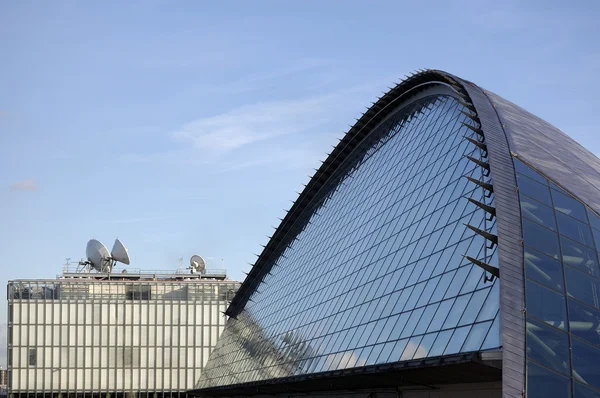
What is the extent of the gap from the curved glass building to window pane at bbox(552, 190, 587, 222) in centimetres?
7

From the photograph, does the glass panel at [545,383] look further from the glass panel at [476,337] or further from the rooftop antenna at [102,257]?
the rooftop antenna at [102,257]

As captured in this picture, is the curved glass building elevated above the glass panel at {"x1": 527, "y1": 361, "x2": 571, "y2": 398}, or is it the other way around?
the curved glass building

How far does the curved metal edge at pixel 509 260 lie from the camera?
23312 millimetres

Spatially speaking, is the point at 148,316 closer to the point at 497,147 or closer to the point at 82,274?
the point at 82,274

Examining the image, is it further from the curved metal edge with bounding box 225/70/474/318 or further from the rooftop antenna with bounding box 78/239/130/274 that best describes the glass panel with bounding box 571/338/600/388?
the rooftop antenna with bounding box 78/239/130/274

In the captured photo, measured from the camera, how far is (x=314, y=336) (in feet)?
159

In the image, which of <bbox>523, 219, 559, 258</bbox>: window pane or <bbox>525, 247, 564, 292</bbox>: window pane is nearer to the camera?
<bbox>525, 247, 564, 292</bbox>: window pane

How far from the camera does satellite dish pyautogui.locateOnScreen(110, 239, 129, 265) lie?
135m

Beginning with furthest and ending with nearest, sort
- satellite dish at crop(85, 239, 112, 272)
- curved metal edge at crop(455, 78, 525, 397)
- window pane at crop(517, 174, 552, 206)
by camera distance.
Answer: satellite dish at crop(85, 239, 112, 272)
window pane at crop(517, 174, 552, 206)
curved metal edge at crop(455, 78, 525, 397)

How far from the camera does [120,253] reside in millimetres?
135375

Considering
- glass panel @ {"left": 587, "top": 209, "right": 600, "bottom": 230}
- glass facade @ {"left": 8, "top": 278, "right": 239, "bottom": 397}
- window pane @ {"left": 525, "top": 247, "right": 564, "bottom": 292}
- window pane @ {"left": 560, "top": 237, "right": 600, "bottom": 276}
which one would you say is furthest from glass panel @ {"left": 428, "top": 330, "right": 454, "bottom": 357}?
glass facade @ {"left": 8, "top": 278, "right": 239, "bottom": 397}

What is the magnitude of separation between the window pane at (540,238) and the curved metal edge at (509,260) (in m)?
0.25

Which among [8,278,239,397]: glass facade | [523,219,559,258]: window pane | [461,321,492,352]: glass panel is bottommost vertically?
[461,321,492,352]: glass panel

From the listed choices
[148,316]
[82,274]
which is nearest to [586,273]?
[148,316]
